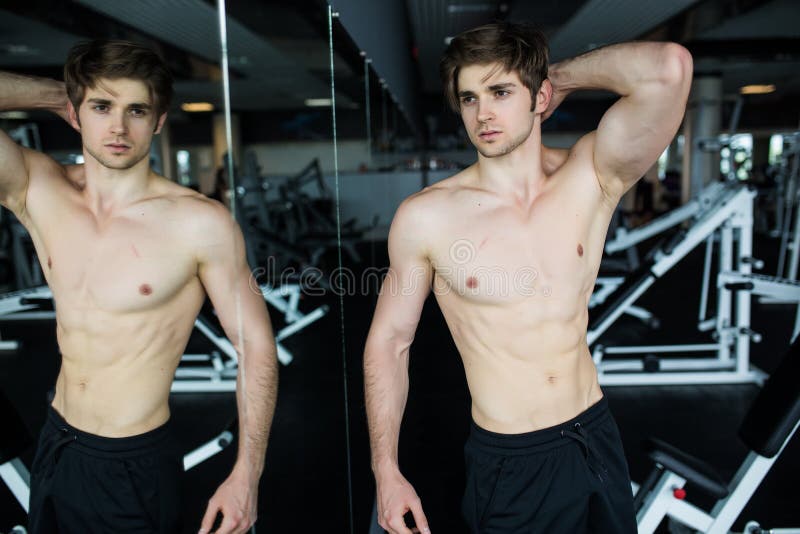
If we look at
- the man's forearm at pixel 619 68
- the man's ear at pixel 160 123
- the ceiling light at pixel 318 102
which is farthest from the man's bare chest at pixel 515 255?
the ceiling light at pixel 318 102

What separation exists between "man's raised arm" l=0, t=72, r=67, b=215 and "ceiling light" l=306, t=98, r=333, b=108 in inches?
41.7

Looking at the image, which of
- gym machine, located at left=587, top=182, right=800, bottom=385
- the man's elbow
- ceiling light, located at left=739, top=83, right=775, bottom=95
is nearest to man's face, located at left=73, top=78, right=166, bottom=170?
the man's elbow

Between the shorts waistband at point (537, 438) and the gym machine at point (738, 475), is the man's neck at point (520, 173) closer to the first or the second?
the shorts waistband at point (537, 438)

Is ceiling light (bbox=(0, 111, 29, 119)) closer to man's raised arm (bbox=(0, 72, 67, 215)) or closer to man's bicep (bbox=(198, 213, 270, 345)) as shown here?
man's raised arm (bbox=(0, 72, 67, 215))

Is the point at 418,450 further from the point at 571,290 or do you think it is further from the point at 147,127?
the point at 147,127

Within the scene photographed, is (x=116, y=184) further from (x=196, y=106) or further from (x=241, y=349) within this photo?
(x=241, y=349)

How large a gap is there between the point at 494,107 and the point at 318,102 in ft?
3.21

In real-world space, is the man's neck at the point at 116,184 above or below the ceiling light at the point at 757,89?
below

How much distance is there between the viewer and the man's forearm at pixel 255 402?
862 millimetres

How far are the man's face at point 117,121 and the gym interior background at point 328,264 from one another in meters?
0.02

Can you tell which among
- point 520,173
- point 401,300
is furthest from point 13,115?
point 520,173

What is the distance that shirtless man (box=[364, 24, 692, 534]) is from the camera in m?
1.07

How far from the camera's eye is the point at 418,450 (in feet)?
6.31

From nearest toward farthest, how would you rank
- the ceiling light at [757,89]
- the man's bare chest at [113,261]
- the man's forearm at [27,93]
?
the man's forearm at [27,93], the man's bare chest at [113,261], the ceiling light at [757,89]
